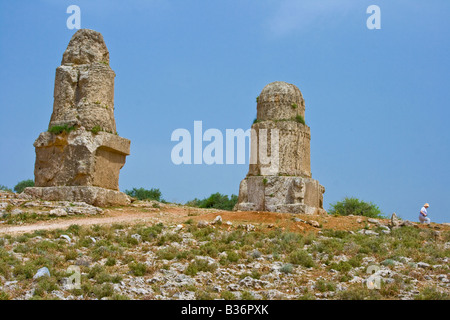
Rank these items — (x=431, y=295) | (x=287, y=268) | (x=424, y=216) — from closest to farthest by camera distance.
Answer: (x=431, y=295) < (x=287, y=268) < (x=424, y=216)

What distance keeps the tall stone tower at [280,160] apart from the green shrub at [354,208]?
7.82 m

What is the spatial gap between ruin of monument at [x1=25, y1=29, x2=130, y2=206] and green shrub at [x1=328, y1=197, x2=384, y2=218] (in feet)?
40.6

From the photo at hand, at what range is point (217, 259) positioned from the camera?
378 inches

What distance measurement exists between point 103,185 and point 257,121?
5.72m

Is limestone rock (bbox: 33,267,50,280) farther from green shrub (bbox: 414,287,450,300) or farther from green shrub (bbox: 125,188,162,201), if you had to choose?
green shrub (bbox: 125,188,162,201)

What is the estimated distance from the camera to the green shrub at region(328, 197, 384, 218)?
24.5 metres

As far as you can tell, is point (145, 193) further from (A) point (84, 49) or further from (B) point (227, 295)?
(B) point (227, 295)

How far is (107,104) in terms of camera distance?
16984 millimetres

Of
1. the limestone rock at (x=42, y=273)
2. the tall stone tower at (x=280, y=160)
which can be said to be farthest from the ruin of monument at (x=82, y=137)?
the limestone rock at (x=42, y=273)

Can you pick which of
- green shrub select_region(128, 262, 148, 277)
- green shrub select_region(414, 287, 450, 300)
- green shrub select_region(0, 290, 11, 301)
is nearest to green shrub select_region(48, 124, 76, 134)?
green shrub select_region(128, 262, 148, 277)

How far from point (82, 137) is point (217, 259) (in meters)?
8.16

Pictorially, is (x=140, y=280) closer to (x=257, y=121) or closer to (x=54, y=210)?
(x=54, y=210)

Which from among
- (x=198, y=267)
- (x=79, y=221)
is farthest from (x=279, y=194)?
(x=198, y=267)
